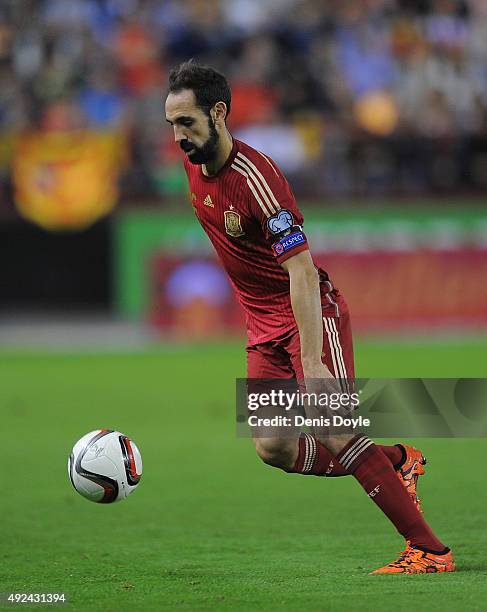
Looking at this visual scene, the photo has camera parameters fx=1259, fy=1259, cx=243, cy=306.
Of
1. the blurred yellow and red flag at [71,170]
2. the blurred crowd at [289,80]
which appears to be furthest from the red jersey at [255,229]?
the blurred yellow and red flag at [71,170]

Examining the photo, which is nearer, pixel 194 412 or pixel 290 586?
pixel 290 586

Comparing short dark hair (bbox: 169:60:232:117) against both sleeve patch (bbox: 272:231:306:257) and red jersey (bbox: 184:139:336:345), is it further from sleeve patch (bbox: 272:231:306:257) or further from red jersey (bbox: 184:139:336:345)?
sleeve patch (bbox: 272:231:306:257)

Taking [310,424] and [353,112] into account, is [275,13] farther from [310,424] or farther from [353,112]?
[310,424]

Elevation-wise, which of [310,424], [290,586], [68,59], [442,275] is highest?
[68,59]

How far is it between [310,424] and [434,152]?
12298 mm

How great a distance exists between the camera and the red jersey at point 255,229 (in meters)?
5.24

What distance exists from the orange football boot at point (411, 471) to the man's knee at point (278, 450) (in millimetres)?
507

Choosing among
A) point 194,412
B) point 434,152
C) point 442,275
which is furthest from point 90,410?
point 434,152

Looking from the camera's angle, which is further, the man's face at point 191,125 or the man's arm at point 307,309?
the man's face at point 191,125

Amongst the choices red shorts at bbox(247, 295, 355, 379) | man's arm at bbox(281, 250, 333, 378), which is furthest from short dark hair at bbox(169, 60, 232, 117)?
red shorts at bbox(247, 295, 355, 379)

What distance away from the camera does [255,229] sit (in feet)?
17.8

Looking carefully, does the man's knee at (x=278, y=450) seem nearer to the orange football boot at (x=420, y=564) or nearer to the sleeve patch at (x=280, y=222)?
the orange football boot at (x=420, y=564)

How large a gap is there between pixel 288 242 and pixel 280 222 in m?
0.10

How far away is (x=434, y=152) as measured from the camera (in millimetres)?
17078
